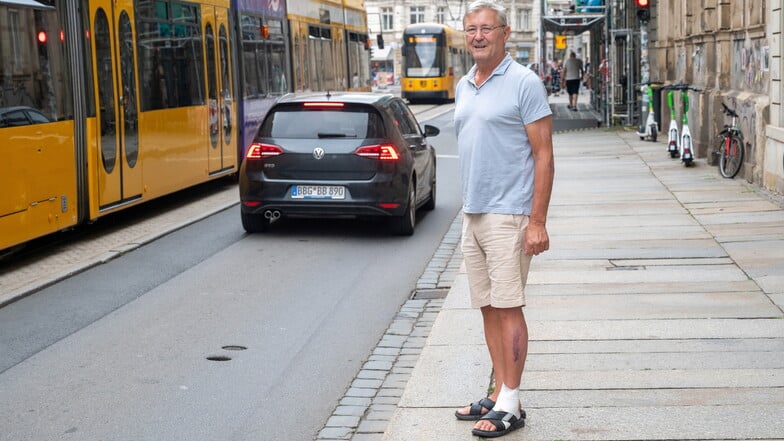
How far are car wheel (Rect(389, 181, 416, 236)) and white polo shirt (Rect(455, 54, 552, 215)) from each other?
777cm

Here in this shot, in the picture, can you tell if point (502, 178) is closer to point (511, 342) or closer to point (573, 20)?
point (511, 342)

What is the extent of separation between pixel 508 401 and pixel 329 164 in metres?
7.61

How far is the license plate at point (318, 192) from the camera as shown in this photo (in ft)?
43.0

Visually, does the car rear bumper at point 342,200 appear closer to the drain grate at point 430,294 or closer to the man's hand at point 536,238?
the drain grate at point 430,294

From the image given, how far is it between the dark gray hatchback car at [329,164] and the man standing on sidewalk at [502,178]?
739cm

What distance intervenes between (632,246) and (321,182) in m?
3.23

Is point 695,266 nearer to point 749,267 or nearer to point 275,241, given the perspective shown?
point 749,267

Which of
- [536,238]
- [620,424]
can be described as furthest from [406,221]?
[536,238]

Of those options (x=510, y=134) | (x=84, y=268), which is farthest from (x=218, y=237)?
(x=510, y=134)

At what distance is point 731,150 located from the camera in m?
17.7

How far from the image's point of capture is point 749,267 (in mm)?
10289

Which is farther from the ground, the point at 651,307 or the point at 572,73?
the point at 572,73

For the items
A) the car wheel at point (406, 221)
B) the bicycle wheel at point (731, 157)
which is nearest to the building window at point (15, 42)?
the car wheel at point (406, 221)

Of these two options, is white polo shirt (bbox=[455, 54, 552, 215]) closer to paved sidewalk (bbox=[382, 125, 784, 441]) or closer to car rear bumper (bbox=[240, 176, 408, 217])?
paved sidewalk (bbox=[382, 125, 784, 441])
